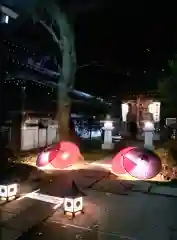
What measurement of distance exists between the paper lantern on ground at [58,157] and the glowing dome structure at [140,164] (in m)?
1.51

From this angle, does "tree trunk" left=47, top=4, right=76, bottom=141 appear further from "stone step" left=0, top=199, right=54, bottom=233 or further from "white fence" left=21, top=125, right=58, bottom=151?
"stone step" left=0, top=199, right=54, bottom=233

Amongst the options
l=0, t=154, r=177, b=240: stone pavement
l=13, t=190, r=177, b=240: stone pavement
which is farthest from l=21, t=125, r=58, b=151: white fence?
l=13, t=190, r=177, b=240: stone pavement

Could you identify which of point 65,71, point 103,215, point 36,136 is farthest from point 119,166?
point 65,71

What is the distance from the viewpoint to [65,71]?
10211 millimetres

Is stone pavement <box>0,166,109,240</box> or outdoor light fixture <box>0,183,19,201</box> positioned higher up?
outdoor light fixture <box>0,183,19,201</box>

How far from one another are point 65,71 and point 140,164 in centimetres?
548

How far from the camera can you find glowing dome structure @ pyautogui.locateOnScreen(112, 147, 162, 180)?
5.98m

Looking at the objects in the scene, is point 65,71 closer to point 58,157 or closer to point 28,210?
point 58,157

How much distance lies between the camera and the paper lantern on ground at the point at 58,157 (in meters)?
6.82

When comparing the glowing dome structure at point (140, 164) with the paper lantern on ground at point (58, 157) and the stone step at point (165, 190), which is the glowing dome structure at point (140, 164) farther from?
the paper lantern on ground at point (58, 157)

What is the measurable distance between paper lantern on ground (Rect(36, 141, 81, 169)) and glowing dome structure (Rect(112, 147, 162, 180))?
1.51 m

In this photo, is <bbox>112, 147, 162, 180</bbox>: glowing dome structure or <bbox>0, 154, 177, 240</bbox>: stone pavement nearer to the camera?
<bbox>0, 154, 177, 240</bbox>: stone pavement

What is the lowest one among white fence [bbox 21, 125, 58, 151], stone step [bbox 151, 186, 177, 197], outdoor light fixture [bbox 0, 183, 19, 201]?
stone step [bbox 151, 186, 177, 197]

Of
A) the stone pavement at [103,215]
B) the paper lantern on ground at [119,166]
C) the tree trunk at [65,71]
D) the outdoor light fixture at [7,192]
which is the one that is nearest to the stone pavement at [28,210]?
the stone pavement at [103,215]
